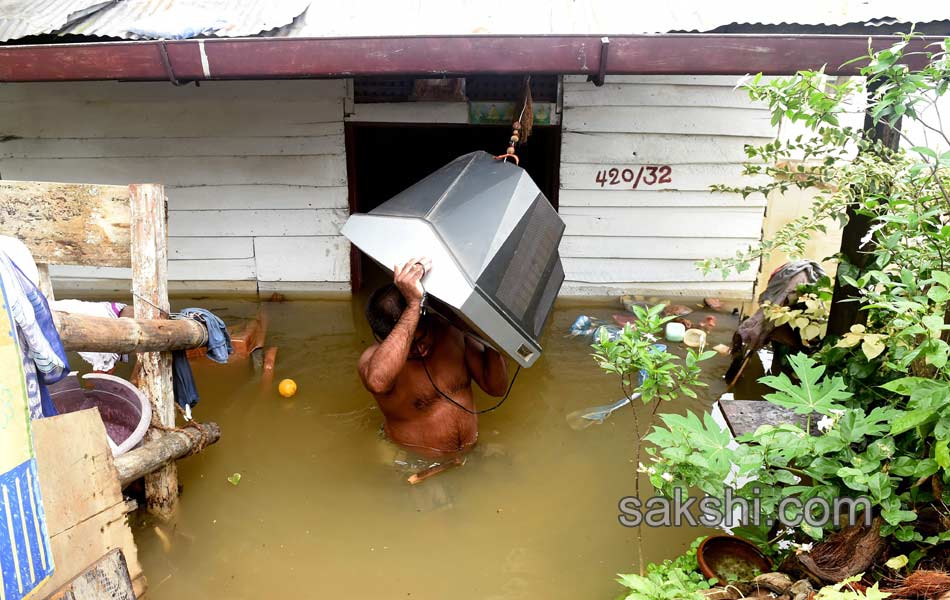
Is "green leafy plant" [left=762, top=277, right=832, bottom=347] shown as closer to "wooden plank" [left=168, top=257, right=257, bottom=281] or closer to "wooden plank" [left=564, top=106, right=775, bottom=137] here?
"wooden plank" [left=564, top=106, right=775, bottom=137]

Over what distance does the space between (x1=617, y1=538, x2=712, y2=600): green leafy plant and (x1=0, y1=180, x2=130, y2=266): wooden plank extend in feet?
9.23

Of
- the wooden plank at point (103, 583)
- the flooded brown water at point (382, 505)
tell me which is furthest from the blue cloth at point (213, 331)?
the wooden plank at point (103, 583)

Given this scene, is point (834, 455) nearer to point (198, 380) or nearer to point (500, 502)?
point (500, 502)

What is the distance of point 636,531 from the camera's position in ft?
10.3

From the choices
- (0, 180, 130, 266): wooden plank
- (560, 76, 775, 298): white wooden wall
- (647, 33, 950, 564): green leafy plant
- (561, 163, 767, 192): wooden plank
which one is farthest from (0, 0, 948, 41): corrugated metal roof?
(561, 163, 767, 192): wooden plank

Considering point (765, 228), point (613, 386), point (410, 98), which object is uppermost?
point (410, 98)

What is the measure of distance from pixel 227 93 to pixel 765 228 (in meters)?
5.41

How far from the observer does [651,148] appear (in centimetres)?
558

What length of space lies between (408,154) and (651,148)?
5.74 metres

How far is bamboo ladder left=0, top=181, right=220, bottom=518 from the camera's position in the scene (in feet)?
9.37

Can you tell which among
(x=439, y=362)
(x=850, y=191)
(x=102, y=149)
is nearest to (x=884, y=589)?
(x=850, y=191)

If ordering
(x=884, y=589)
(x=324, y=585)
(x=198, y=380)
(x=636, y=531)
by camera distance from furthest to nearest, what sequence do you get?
1. (x=198, y=380)
2. (x=636, y=531)
3. (x=324, y=585)
4. (x=884, y=589)

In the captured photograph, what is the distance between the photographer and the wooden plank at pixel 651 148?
5.55m

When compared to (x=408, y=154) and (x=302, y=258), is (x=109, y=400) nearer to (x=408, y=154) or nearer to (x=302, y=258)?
(x=302, y=258)
